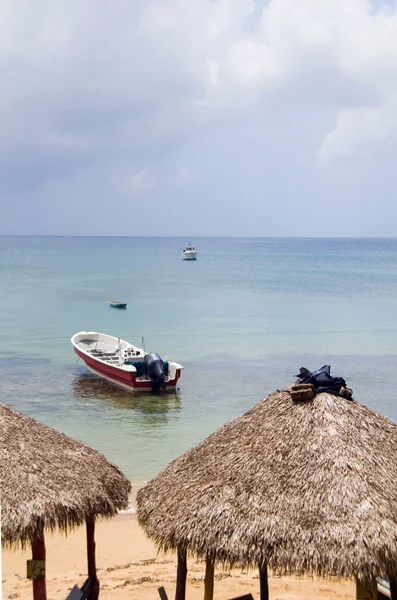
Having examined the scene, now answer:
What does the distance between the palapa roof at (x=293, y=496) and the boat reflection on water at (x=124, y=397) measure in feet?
51.1

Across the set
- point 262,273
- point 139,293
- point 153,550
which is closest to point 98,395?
point 153,550

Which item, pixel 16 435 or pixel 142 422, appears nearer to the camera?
pixel 16 435

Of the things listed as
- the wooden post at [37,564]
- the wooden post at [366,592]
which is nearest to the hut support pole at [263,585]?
the wooden post at [366,592]

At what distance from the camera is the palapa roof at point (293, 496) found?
644 centimetres

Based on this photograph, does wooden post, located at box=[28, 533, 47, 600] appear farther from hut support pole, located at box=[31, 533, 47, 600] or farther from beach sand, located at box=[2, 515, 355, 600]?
beach sand, located at box=[2, 515, 355, 600]

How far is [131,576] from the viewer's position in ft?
34.7

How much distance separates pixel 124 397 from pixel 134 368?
1.07 m

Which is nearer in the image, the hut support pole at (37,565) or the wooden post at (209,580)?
the hut support pole at (37,565)

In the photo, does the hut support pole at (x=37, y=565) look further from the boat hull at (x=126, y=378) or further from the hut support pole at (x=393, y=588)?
the boat hull at (x=126, y=378)

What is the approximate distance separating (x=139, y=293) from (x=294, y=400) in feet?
191

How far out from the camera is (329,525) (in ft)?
21.5

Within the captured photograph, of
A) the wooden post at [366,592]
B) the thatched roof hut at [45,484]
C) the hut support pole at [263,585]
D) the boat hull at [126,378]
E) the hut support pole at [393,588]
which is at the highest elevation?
the thatched roof hut at [45,484]

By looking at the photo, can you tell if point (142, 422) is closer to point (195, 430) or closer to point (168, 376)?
point (195, 430)

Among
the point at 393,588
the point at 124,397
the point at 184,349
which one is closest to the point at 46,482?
the point at 393,588
